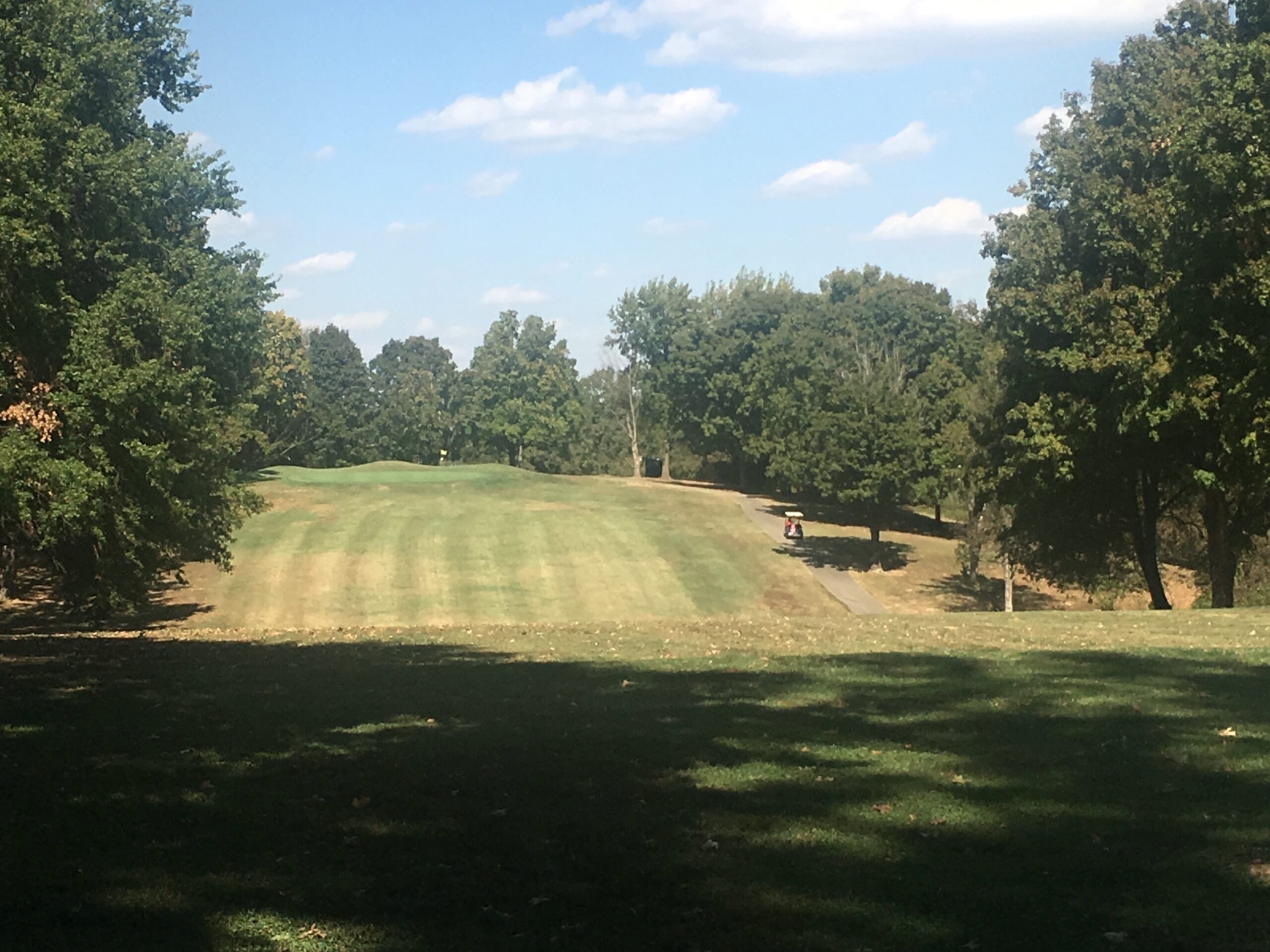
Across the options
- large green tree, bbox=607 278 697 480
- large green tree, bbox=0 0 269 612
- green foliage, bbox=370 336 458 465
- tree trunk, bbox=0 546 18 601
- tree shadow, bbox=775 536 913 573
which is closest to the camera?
large green tree, bbox=0 0 269 612

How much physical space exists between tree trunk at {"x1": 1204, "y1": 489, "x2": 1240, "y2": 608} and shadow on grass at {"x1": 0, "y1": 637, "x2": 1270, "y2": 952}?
23.1m

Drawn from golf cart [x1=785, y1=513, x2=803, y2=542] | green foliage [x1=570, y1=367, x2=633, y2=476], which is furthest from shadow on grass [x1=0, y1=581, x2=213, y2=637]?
green foliage [x1=570, y1=367, x2=633, y2=476]

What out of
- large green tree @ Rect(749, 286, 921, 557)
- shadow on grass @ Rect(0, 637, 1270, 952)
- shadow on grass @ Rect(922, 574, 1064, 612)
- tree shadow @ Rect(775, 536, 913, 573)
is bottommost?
shadow on grass @ Rect(922, 574, 1064, 612)

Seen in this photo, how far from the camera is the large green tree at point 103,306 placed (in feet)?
84.8

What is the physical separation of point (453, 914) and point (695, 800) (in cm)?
227

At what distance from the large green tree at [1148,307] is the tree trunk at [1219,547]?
2.3 inches

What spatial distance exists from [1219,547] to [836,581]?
21649 millimetres

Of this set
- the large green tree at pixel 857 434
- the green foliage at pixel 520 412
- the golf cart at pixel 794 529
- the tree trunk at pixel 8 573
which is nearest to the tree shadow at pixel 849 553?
the golf cart at pixel 794 529

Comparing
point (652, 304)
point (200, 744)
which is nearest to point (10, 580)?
point (200, 744)

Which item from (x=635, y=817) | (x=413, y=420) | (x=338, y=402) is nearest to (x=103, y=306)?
(x=635, y=817)

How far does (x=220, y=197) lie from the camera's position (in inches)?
1473

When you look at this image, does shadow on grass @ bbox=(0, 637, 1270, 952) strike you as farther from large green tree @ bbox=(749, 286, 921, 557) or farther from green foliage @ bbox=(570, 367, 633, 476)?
green foliage @ bbox=(570, 367, 633, 476)

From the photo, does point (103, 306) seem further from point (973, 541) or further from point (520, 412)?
point (520, 412)

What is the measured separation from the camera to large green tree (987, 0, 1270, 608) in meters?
26.7
